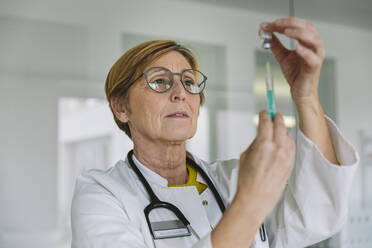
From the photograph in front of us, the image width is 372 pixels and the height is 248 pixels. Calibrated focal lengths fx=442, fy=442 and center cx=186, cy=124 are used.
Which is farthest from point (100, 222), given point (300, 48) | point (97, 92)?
point (97, 92)

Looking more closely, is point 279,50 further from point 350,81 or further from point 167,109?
point 350,81

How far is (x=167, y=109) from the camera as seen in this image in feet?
4.13

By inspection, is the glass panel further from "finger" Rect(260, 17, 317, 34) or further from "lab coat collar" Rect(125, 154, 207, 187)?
"finger" Rect(260, 17, 317, 34)

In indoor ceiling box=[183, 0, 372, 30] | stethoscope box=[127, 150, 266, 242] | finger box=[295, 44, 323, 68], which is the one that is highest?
indoor ceiling box=[183, 0, 372, 30]

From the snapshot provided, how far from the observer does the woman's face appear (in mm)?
1251

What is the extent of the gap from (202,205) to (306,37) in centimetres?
56

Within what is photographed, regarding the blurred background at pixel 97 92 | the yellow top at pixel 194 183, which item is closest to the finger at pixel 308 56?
the yellow top at pixel 194 183

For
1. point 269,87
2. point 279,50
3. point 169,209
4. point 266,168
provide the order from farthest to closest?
1. point 169,209
2. point 279,50
3. point 269,87
4. point 266,168

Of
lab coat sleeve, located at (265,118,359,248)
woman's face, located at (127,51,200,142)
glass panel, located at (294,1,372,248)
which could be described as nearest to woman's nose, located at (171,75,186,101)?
woman's face, located at (127,51,200,142)

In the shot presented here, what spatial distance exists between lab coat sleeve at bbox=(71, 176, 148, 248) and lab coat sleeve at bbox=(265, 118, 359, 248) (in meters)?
0.41

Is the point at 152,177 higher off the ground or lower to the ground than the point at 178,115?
lower

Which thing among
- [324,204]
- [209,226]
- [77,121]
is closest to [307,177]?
[324,204]

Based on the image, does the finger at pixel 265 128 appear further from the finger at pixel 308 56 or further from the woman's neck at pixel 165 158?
the woman's neck at pixel 165 158

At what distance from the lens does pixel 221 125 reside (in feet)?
10.6
